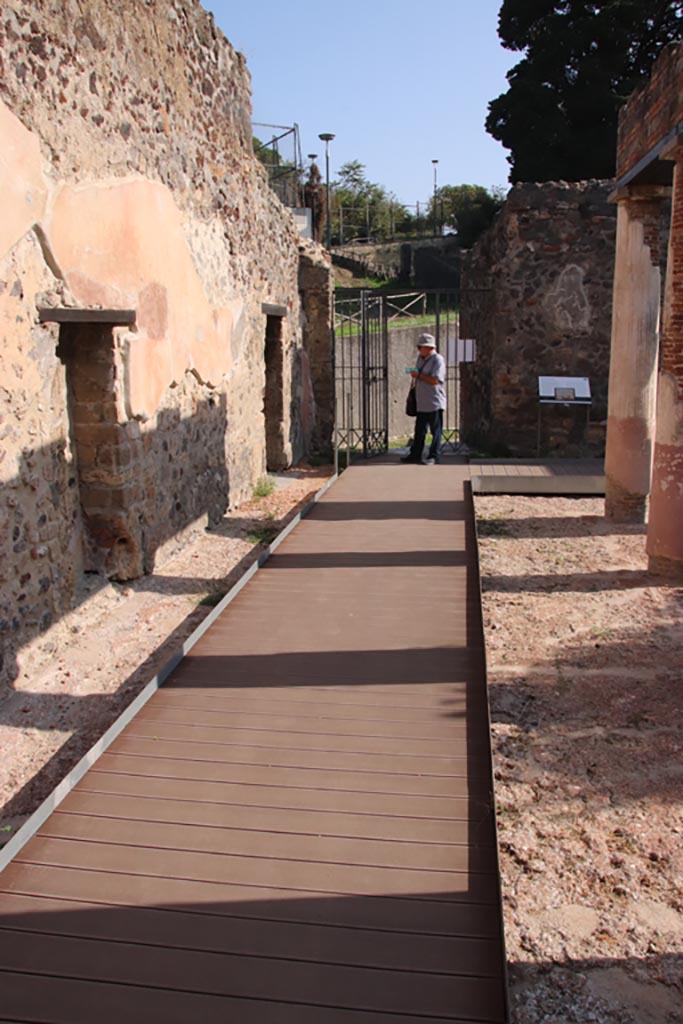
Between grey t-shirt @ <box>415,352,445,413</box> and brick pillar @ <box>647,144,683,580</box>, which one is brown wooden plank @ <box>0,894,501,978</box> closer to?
brick pillar @ <box>647,144,683,580</box>

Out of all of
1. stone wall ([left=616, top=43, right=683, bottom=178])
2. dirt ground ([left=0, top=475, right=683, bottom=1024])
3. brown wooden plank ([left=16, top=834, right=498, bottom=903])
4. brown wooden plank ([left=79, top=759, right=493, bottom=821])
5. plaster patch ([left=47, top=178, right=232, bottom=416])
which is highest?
stone wall ([left=616, top=43, right=683, bottom=178])

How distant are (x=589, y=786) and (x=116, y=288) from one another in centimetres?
467

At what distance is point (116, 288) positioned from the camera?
6469mm

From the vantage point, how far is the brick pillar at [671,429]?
21.5 ft

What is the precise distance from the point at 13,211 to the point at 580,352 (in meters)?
8.81

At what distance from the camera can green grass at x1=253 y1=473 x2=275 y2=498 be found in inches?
428

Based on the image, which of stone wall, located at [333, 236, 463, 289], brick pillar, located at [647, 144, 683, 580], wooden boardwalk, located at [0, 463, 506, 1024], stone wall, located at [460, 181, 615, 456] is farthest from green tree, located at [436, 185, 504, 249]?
wooden boardwalk, located at [0, 463, 506, 1024]

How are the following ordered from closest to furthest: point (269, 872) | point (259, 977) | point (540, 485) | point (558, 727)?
point (259, 977) < point (269, 872) < point (558, 727) < point (540, 485)

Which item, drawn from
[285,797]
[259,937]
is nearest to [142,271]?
[285,797]

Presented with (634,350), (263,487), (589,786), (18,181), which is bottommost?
(589,786)

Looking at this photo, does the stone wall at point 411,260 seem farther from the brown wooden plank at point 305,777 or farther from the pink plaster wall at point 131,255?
the brown wooden plank at point 305,777

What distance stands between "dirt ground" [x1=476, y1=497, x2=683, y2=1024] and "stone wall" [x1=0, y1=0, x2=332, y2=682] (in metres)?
2.88

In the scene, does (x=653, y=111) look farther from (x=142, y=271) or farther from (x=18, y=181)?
(x=18, y=181)

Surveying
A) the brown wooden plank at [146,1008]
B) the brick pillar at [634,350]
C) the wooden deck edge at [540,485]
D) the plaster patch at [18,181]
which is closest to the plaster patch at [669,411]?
the brick pillar at [634,350]
